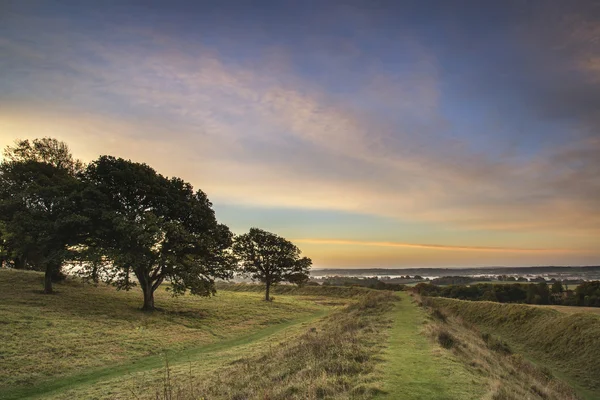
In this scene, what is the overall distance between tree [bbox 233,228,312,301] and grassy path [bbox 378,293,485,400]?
4585cm

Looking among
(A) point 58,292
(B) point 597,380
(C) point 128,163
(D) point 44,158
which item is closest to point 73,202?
(C) point 128,163

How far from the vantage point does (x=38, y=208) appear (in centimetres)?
3441

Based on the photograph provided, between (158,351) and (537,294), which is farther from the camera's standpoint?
(537,294)

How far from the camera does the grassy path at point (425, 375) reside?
9.27 metres

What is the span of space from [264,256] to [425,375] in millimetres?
51769

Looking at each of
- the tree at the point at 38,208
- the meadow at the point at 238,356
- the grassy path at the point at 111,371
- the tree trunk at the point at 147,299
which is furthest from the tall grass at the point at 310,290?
the tree at the point at 38,208

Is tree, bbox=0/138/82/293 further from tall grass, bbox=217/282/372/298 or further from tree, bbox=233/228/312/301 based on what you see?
tall grass, bbox=217/282/372/298

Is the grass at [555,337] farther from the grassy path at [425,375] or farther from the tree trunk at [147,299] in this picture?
the tree trunk at [147,299]

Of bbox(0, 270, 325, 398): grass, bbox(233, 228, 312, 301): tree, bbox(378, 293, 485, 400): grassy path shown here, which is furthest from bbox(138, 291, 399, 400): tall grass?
bbox(233, 228, 312, 301): tree

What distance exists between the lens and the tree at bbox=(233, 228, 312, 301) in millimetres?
61062

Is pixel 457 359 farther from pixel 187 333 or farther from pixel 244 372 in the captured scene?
pixel 187 333

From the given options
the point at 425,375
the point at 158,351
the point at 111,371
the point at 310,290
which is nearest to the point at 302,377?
the point at 425,375

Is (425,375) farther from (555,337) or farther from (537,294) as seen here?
(537,294)

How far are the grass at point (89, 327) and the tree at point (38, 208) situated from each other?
442 cm
